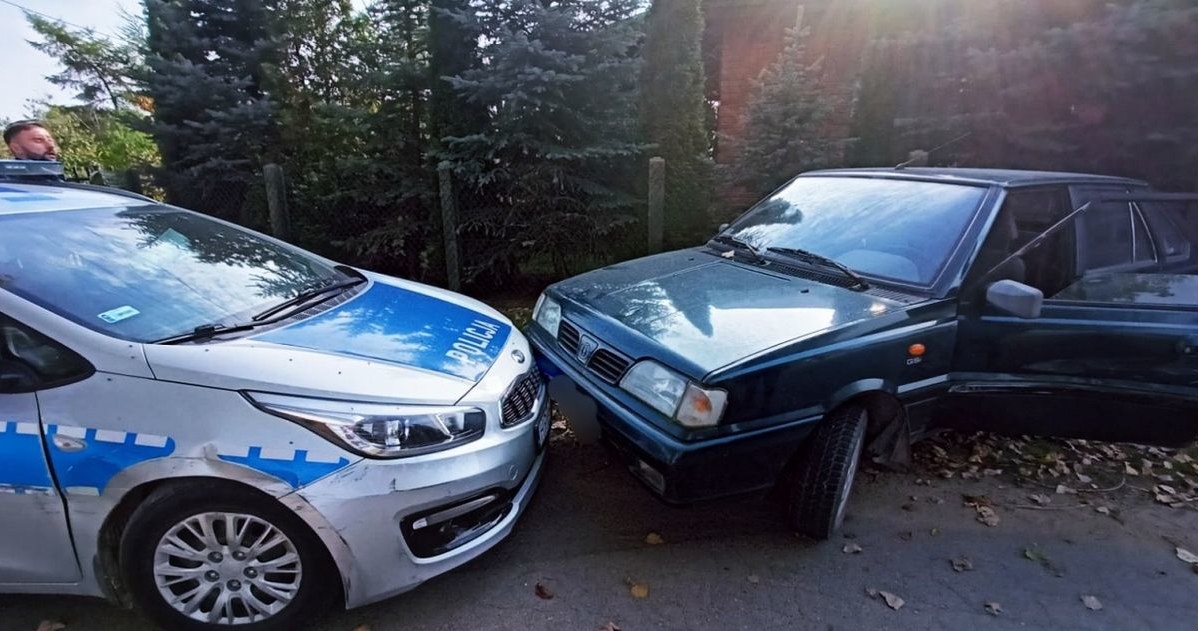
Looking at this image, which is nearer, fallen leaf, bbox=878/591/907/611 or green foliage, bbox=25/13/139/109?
fallen leaf, bbox=878/591/907/611

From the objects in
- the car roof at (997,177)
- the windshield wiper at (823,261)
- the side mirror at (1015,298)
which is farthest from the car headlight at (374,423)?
the car roof at (997,177)

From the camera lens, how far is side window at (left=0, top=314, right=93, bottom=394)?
2.00 metres

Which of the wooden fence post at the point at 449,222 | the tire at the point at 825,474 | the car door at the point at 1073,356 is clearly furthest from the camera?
the wooden fence post at the point at 449,222

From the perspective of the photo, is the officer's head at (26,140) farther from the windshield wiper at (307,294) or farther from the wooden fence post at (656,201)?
the wooden fence post at (656,201)

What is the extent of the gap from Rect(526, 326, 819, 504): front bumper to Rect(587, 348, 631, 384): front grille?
92 millimetres

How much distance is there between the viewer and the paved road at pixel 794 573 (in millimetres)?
2420

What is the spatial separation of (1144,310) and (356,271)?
4.18m

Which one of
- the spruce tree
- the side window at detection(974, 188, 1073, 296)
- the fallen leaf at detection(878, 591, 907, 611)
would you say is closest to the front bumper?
the fallen leaf at detection(878, 591, 907, 611)

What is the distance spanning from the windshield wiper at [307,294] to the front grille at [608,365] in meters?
1.36

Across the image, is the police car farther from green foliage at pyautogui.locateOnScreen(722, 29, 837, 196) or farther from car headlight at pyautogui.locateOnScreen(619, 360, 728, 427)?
green foliage at pyautogui.locateOnScreen(722, 29, 837, 196)

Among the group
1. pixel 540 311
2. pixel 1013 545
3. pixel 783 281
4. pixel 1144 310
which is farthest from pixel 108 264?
pixel 1144 310

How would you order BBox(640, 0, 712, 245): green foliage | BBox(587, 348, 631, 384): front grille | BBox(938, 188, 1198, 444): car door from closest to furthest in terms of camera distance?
BBox(587, 348, 631, 384): front grille
BBox(938, 188, 1198, 444): car door
BBox(640, 0, 712, 245): green foliage

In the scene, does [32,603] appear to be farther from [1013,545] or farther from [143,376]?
[1013,545]

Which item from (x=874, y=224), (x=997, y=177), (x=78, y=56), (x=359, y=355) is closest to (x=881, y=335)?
(x=874, y=224)
